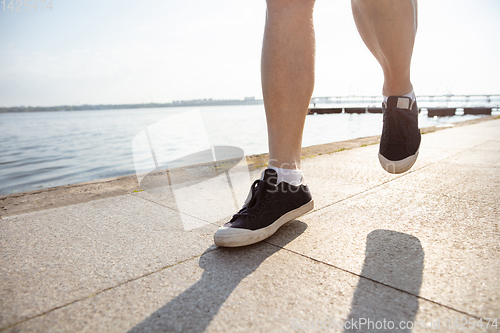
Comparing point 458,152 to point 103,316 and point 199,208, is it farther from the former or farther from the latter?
point 103,316

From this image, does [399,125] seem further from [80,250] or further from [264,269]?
[80,250]

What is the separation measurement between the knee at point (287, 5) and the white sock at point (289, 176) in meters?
0.54

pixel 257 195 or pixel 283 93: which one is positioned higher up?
pixel 283 93

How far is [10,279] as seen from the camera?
30.8 inches

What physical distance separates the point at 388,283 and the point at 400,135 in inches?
30.2

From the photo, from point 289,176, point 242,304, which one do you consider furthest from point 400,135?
point 242,304

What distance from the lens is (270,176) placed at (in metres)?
1.06

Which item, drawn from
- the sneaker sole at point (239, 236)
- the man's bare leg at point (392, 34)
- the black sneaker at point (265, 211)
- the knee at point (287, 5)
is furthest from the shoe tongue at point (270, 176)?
the man's bare leg at point (392, 34)

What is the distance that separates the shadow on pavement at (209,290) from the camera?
0.60m

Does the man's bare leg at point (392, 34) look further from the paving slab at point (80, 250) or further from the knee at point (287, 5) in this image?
the paving slab at point (80, 250)

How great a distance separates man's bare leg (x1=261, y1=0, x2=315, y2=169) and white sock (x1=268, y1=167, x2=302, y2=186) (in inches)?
0.6

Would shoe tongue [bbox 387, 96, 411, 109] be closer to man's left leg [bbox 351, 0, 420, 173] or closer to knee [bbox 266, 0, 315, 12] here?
man's left leg [bbox 351, 0, 420, 173]

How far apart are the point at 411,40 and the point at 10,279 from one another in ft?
5.24

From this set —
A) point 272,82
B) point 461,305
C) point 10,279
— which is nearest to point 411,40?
point 272,82
